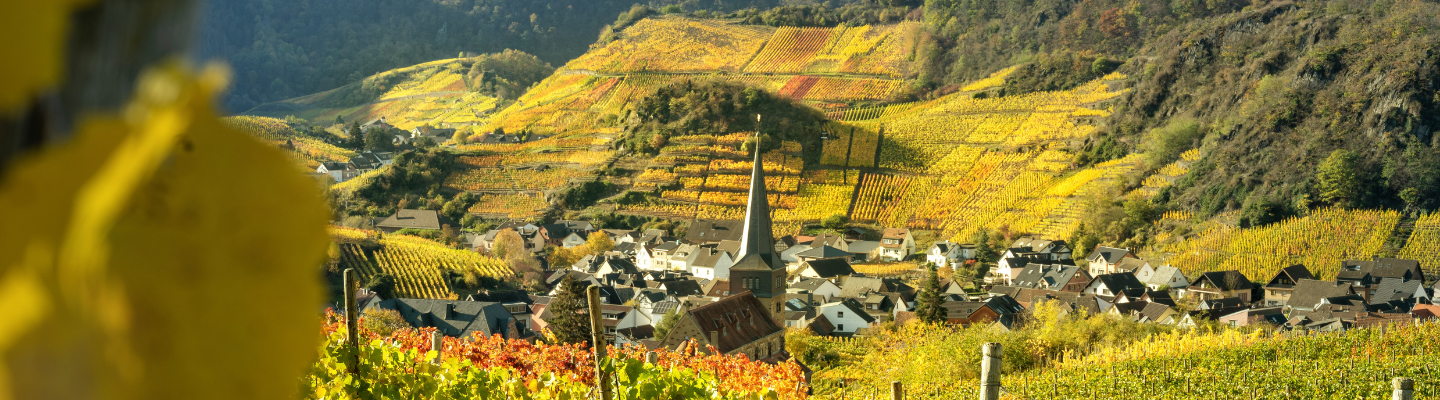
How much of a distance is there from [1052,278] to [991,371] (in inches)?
955

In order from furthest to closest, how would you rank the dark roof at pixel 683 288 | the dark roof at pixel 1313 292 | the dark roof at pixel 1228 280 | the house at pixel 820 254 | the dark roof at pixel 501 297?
the house at pixel 820 254 < the dark roof at pixel 683 288 < the dark roof at pixel 1228 280 < the dark roof at pixel 501 297 < the dark roof at pixel 1313 292

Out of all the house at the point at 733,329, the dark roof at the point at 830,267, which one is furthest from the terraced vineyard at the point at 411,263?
the house at the point at 733,329

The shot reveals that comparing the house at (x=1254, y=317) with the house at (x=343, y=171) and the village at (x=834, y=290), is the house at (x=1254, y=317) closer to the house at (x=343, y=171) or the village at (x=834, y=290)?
the village at (x=834, y=290)

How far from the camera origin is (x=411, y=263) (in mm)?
23891

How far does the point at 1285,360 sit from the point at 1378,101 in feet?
73.5

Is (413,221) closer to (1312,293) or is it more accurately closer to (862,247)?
(862,247)

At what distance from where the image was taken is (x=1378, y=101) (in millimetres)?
27656

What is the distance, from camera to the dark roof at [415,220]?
31.9 meters

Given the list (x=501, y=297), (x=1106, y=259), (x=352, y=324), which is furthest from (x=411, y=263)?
(x=352, y=324)

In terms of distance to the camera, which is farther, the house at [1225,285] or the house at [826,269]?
the house at [826,269]

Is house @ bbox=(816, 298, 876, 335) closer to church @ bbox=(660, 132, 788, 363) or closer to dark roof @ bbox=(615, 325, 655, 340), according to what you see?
dark roof @ bbox=(615, 325, 655, 340)

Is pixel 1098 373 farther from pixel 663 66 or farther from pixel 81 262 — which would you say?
pixel 663 66

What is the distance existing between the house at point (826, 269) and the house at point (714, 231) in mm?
3415

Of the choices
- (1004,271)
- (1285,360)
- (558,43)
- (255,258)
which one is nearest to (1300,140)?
(1004,271)
